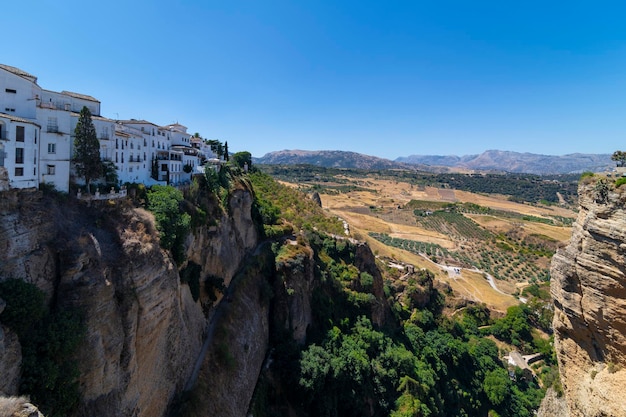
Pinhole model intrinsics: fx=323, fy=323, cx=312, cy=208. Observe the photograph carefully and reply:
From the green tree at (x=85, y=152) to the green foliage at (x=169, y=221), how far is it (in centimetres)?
400

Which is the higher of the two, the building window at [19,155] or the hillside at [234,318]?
the building window at [19,155]

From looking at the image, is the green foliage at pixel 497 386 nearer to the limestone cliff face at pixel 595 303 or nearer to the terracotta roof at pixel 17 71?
the limestone cliff face at pixel 595 303

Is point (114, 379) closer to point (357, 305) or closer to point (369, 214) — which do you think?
point (357, 305)

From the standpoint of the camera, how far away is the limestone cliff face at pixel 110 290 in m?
14.2

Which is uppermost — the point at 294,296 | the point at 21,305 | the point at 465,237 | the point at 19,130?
the point at 19,130

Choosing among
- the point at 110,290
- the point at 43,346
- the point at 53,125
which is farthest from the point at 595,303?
the point at 53,125

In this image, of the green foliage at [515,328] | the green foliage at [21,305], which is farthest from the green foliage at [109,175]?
the green foliage at [515,328]

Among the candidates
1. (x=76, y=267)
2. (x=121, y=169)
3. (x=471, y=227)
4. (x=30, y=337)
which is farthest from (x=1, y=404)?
(x=471, y=227)

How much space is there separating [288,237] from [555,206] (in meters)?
202

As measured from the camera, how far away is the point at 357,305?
41.1m

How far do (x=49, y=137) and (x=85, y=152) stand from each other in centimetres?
192

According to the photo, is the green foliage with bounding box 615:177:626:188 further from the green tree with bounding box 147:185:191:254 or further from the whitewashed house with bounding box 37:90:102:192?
the whitewashed house with bounding box 37:90:102:192

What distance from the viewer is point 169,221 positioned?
22.5 metres

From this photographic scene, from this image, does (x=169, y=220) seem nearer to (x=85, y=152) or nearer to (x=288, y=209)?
(x=85, y=152)
